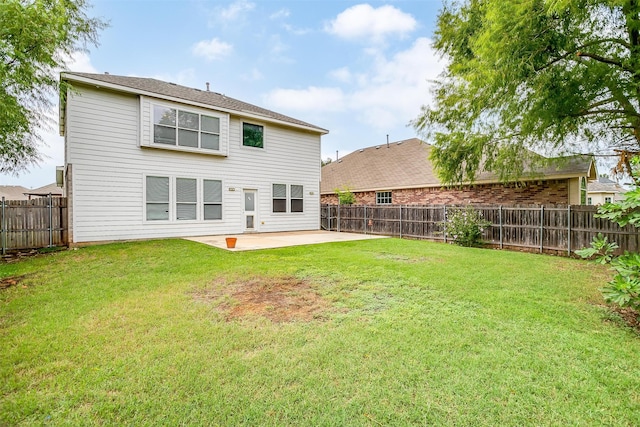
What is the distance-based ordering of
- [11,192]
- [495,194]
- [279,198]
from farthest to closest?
1. [11,192]
2. [279,198]
3. [495,194]

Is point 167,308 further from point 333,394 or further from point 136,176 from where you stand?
point 136,176

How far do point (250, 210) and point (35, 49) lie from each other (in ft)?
28.1

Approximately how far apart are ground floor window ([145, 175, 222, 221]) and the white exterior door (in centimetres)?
124

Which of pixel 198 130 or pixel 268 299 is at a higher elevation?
pixel 198 130

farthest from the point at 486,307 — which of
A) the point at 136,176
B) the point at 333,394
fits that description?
the point at 136,176

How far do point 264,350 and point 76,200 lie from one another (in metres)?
10.4

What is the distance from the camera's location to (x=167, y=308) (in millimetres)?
4254

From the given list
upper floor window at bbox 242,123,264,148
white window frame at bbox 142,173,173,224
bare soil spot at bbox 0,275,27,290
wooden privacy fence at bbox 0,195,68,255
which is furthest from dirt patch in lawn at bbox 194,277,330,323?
upper floor window at bbox 242,123,264,148

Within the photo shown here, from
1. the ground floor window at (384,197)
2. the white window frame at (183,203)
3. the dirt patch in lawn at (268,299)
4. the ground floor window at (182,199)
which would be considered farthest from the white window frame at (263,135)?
the dirt patch in lawn at (268,299)

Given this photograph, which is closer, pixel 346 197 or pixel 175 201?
pixel 175 201

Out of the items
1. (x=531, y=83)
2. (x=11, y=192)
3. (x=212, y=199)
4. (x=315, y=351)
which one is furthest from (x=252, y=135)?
(x=11, y=192)

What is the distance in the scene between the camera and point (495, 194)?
13.1 meters

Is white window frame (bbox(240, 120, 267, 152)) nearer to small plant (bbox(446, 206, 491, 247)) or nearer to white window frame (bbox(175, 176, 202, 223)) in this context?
white window frame (bbox(175, 176, 202, 223))

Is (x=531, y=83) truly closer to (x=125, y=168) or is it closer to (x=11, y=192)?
(x=125, y=168)
